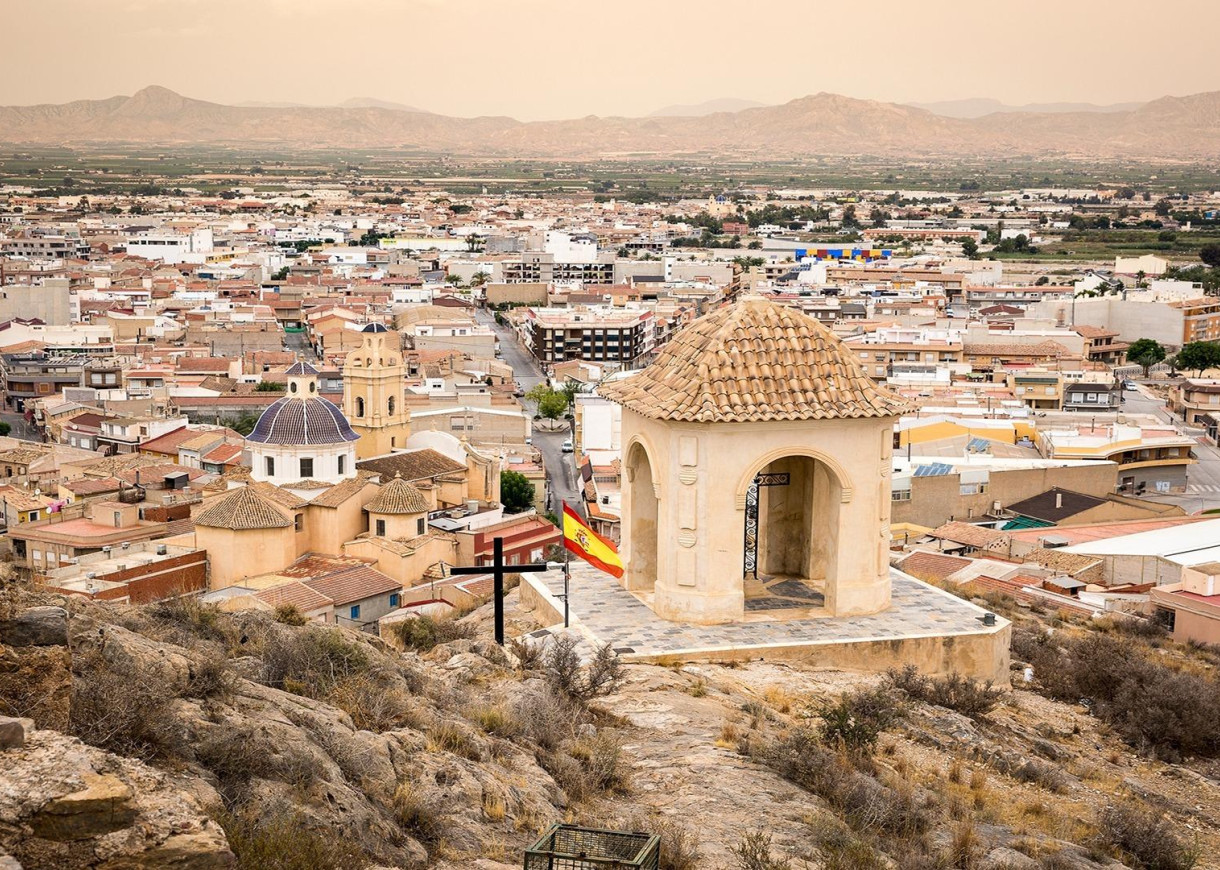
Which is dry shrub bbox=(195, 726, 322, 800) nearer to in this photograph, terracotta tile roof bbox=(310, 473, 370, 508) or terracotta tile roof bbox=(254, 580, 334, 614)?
terracotta tile roof bbox=(254, 580, 334, 614)

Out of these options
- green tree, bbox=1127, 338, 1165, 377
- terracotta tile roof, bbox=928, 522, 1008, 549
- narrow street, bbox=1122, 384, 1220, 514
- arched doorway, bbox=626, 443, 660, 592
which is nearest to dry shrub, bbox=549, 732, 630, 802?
arched doorway, bbox=626, 443, 660, 592

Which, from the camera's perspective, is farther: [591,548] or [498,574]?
[591,548]

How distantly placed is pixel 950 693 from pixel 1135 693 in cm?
192

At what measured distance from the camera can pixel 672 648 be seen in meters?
11.9

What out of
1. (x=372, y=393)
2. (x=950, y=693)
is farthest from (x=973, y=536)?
(x=950, y=693)

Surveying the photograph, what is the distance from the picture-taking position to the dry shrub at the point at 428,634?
43.9ft

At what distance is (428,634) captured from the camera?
1380 centimetres

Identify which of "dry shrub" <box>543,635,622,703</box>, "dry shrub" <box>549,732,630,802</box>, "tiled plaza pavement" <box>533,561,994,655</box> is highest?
"dry shrub" <box>549,732,630,802</box>

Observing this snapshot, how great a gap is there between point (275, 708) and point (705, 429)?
5557 millimetres

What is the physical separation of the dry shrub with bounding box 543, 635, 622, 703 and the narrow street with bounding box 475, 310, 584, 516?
29570 mm

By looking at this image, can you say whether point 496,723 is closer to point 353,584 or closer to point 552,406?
point 353,584

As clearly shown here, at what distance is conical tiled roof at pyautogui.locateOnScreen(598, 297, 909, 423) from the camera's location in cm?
1238

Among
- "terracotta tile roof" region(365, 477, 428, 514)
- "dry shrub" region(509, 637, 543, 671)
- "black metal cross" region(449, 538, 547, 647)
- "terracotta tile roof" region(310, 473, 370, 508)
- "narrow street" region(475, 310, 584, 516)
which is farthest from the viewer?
"narrow street" region(475, 310, 584, 516)

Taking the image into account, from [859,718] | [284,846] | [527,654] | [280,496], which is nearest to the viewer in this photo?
[284,846]
